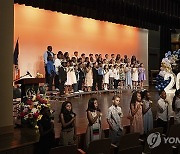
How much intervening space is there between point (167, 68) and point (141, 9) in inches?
84.6

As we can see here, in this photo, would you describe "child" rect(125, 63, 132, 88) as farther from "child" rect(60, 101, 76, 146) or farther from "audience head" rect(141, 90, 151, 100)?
"child" rect(60, 101, 76, 146)

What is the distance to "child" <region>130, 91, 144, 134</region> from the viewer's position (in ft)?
18.1

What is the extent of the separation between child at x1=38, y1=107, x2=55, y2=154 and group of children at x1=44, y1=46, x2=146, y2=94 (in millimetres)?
6021

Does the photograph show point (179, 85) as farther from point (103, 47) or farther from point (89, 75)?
point (103, 47)

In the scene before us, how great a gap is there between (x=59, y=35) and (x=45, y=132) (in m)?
8.65

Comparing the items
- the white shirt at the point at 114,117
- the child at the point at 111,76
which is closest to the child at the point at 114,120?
the white shirt at the point at 114,117

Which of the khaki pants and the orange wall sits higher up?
the orange wall

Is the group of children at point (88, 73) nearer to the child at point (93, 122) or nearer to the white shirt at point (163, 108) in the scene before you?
the white shirt at point (163, 108)

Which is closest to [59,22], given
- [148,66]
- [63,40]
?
[63,40]

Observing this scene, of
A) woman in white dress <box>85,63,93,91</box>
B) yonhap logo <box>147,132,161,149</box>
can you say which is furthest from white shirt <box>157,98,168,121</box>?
woman in white dress <box>85,63,93,91</box>

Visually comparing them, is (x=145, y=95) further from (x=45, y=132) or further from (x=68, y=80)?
(x=68, y=80)

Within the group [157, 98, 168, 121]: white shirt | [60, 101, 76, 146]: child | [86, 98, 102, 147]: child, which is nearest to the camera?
[60, 101, 76, 146]: child

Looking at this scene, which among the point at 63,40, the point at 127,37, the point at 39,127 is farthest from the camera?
the point at 127,37

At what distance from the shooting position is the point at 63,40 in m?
12.8
